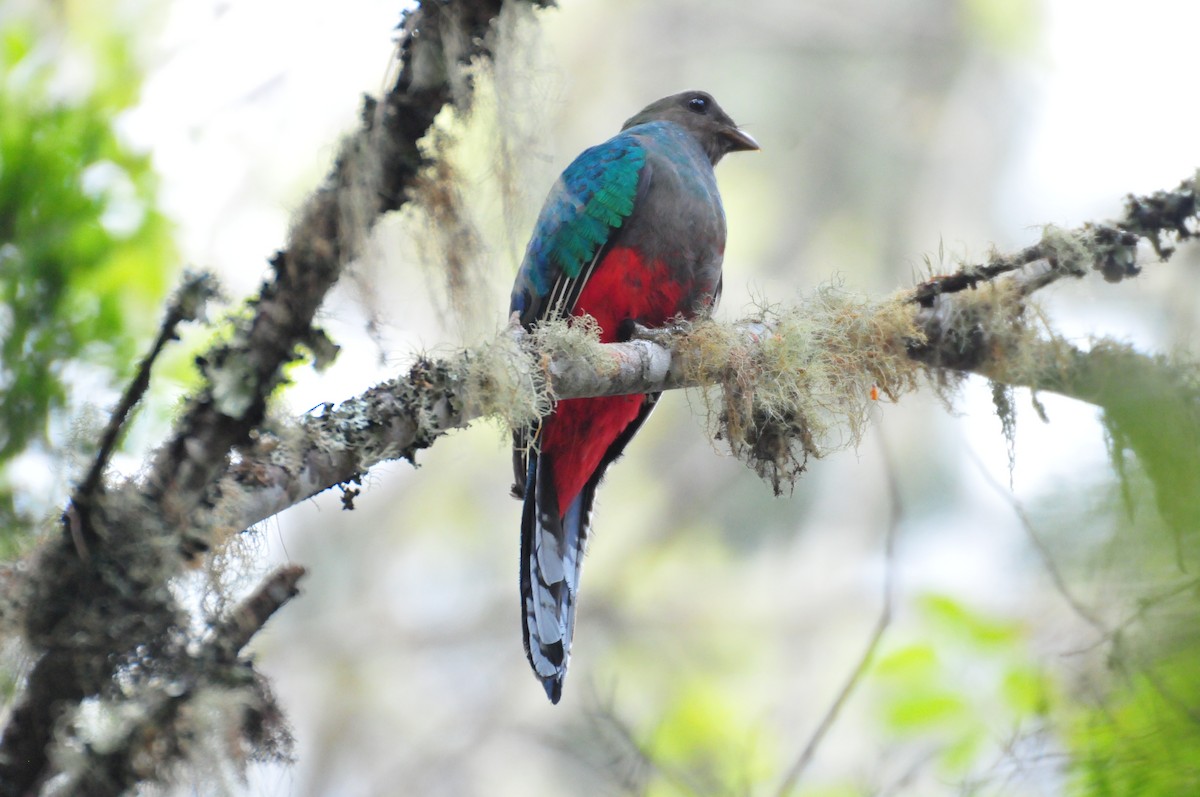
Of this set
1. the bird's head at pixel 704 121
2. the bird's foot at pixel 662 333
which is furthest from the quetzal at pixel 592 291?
the bird's head at pixel 704 121

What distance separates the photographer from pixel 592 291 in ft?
11.7

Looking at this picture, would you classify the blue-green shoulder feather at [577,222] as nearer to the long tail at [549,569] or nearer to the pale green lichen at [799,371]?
the long tail at [549,569]

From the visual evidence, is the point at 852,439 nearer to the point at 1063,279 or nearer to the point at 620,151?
the point at 1063,279

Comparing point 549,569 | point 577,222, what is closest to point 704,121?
point 577,222

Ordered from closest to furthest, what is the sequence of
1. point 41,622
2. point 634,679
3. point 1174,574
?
point 1174,574, point 41,622, point 634,679

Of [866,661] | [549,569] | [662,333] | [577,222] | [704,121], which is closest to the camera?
[662,333]

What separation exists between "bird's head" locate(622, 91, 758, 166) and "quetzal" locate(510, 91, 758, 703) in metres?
0.74

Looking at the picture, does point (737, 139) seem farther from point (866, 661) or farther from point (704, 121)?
point (866, 661)

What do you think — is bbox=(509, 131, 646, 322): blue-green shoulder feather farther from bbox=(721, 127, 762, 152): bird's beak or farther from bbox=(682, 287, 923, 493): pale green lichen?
bbox=(721, 127, 762, 152): bird's beak

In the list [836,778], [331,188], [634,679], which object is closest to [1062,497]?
[331,188]

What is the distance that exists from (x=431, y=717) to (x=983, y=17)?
683cm

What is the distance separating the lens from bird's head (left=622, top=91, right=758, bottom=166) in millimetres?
4570

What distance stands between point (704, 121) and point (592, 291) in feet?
4.60

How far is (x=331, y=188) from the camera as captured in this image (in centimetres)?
172
